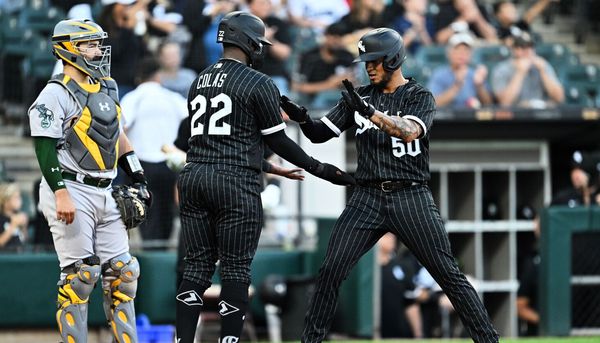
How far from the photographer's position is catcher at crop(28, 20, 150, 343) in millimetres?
6488

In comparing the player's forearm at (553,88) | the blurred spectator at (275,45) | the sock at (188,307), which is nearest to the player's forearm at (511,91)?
the player's forearm at (553,88)

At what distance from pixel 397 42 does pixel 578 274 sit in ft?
16.8

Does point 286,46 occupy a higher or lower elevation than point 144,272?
higher

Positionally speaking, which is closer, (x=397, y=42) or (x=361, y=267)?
(x=397, y=42)

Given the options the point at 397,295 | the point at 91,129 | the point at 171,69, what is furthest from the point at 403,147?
the point at 171,69

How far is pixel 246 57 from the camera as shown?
6.52 m

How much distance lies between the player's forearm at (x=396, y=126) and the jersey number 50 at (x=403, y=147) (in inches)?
7.9

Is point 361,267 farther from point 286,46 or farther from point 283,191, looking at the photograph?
point 286,46

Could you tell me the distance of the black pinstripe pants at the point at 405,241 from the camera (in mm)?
6590

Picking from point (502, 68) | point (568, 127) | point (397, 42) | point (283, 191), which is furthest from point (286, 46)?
point (397, 42)

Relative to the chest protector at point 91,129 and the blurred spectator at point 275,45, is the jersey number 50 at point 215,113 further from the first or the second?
the blurred spectator at point 275,45

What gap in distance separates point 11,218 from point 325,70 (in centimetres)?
372

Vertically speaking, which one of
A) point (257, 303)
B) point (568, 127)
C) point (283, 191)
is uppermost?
point (568, 127)

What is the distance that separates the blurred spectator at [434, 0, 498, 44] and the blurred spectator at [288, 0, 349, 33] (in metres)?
1.36
